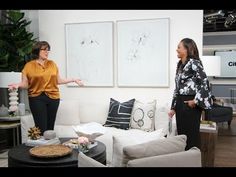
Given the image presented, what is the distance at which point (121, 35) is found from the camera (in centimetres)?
376

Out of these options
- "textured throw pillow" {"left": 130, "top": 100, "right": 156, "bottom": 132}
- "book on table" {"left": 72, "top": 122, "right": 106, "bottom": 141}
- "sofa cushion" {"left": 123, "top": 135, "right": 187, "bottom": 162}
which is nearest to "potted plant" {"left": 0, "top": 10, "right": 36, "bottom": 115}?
"textured throw pillow" {"left": 130, "top": 100, "right": 156, "bottom": 132}

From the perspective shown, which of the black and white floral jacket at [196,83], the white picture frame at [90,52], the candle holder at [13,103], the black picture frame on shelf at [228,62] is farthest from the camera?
the black picture frame on shelf at [228,62]

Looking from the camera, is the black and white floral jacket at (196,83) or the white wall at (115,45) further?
the white wall at (115,45)

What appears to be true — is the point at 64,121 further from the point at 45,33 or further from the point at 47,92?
Result: the point at 45,33

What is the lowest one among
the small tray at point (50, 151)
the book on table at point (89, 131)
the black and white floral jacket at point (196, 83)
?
the small tray at point (50, 151)

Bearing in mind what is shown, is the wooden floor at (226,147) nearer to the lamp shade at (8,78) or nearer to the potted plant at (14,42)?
the lamp shade at (8,78)

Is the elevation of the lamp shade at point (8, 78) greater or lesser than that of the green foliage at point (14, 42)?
lesser

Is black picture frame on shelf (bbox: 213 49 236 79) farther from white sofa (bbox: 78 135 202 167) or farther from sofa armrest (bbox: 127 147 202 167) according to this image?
sofa armrest (bbox: 127 147 202 167)

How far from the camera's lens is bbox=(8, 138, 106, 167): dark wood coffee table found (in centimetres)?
196

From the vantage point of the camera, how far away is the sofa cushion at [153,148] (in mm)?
1387

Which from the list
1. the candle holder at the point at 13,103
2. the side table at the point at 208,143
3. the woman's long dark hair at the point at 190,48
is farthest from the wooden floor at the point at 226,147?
the candle holder at the point at 13,103

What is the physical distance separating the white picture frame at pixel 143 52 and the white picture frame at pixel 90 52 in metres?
0.16
